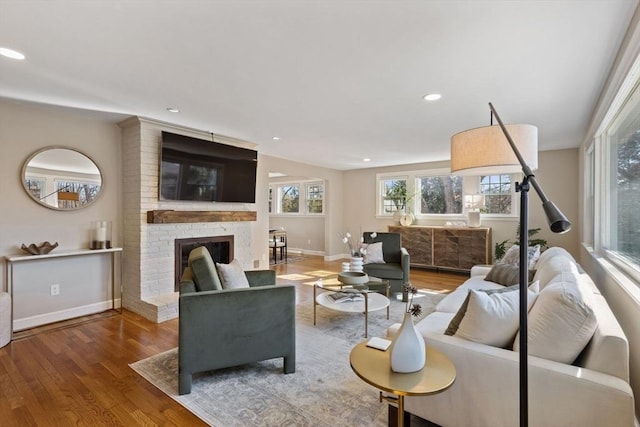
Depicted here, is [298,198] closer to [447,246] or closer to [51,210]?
[447,246]

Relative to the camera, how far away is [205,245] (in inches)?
174

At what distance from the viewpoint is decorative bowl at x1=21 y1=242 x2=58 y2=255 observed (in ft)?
10.5

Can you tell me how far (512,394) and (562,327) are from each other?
368 millimetres

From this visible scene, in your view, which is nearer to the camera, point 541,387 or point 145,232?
point 541,387

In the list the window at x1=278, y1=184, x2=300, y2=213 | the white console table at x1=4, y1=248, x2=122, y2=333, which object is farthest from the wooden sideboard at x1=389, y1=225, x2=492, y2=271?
the white console table at x1=4, y1=248, x2=122, y2=333

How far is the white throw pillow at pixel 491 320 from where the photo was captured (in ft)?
5.10

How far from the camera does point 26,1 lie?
1.62 m

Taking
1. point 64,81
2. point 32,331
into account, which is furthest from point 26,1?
point 32,331

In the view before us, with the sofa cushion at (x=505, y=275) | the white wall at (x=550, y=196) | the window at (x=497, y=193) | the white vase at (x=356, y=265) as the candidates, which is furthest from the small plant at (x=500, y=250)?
the white vase at (x=356, y=265)

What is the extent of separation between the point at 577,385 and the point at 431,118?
2940mm

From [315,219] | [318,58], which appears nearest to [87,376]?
[318,58]

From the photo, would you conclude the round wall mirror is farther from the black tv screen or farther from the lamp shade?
the lamp shade

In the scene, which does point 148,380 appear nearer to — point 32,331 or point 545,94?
point 32,331

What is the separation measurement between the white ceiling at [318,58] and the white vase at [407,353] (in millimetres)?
1623
